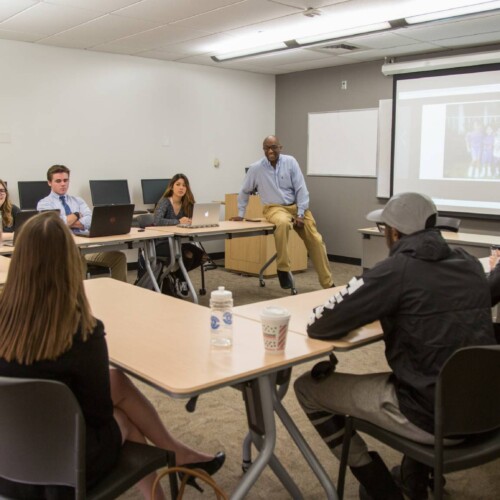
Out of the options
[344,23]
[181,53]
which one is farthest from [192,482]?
[181,53]

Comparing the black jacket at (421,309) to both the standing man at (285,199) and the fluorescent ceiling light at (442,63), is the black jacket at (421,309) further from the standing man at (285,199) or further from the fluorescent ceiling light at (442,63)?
the fluorescent ceiling light at (442,63)

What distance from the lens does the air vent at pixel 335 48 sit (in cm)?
601

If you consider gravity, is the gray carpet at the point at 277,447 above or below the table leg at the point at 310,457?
below

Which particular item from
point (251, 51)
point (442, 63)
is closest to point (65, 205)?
point (251, 51)

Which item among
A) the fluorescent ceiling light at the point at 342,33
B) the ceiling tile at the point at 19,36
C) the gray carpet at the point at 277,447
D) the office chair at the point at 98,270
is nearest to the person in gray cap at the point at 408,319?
the gray carpet at the point at 277,447

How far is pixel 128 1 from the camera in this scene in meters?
4.37

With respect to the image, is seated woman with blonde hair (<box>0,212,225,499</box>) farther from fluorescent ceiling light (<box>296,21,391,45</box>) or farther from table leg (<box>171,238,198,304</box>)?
fluorescent ceiling light (<box>296,21,391,45</box>)

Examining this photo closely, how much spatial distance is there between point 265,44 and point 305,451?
4904 mm

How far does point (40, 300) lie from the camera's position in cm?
147

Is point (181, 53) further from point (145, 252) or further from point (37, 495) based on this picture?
point (37, 495)

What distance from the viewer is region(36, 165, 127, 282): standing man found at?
186 inches

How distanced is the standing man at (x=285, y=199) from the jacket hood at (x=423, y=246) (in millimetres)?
3759

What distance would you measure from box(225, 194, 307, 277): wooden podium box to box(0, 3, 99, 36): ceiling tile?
273 cm

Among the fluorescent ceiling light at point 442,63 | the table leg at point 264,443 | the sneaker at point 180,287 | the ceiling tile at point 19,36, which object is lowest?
the sneaker at point 180,287
